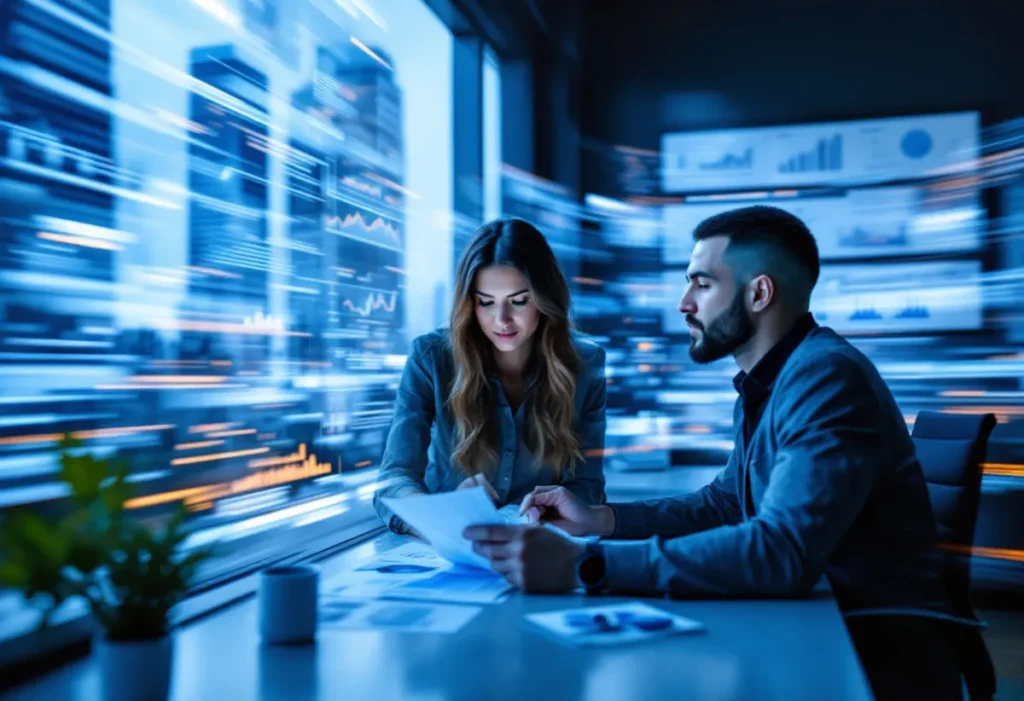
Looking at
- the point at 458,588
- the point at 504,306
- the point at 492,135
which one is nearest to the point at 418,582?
the point at 458,588

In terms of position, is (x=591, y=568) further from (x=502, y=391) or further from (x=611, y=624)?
(x=502, y=391)

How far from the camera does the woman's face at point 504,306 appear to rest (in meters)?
2.16

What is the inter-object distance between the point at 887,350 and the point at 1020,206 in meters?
0.84

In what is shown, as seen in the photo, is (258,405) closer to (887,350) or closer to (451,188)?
(451,188)

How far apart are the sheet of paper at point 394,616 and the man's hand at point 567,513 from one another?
45cm

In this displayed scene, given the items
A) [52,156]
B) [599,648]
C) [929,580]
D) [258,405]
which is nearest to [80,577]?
[599,648]

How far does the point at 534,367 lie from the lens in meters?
2.30

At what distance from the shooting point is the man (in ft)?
4.07

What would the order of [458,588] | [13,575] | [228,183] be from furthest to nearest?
[228,183] < [458,588] < [13,575]

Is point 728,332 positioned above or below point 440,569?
above

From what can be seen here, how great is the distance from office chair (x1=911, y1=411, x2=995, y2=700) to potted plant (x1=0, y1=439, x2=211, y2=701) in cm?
163

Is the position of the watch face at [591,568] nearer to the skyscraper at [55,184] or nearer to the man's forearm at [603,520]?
the man's forearm at [603,520]

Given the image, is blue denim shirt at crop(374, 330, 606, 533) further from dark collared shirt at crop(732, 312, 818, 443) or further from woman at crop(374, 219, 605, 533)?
dark collared shirt at crop(732, 312, 818, 443)

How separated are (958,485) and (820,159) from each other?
2.42 metres
